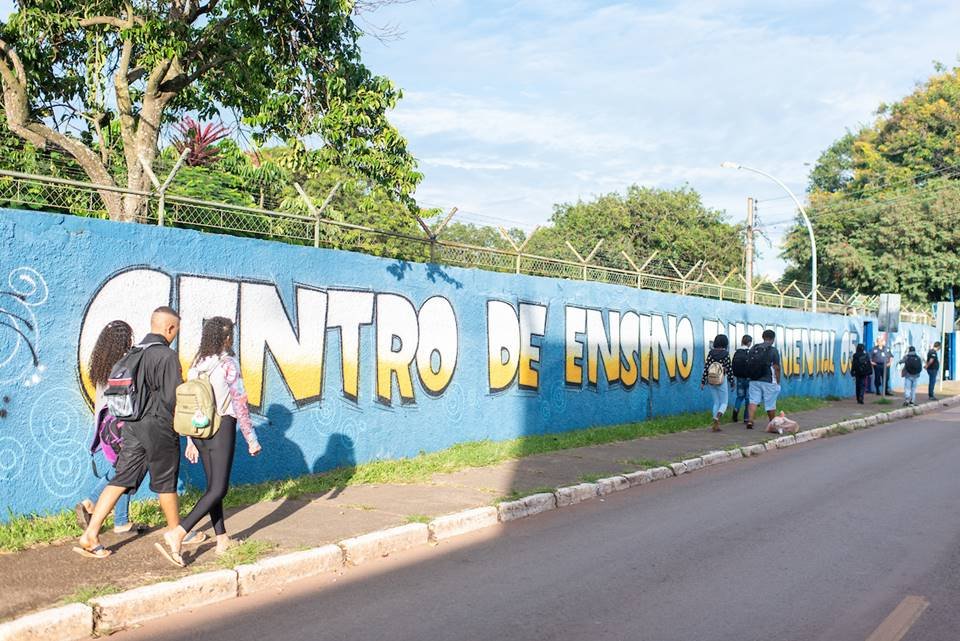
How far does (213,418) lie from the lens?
5.75 m

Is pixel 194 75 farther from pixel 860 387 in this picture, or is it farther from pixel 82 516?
pixel 860 387

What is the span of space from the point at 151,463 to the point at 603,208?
43.9 meters

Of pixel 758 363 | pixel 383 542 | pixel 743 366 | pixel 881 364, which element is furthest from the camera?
pixel 881 364

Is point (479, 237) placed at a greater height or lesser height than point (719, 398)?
greater

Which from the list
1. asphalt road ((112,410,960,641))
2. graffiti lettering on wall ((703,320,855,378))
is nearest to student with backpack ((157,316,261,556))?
asphalt road ((112,410,960,641))

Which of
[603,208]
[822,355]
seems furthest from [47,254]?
[603,208]

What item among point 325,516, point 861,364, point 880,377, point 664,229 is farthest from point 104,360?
point 664,229

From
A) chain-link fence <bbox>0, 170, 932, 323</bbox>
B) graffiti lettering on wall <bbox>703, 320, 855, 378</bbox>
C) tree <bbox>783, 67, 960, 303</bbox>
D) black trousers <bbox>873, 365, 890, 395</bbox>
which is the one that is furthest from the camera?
tree <bbox>783, 67, 960, 303</bbox>

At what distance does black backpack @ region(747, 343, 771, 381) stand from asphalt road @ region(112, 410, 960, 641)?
5693 millimetres

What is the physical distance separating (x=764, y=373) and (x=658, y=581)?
9.98m

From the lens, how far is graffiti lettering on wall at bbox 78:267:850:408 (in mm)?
A: 7719

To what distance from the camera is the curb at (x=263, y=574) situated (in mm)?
4578

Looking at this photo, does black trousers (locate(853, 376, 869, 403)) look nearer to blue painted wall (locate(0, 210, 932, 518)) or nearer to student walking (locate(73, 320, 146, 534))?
blue painted wall (locate(0, 210, 932, 518))

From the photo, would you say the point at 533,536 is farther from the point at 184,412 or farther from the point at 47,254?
the point at 47,254
